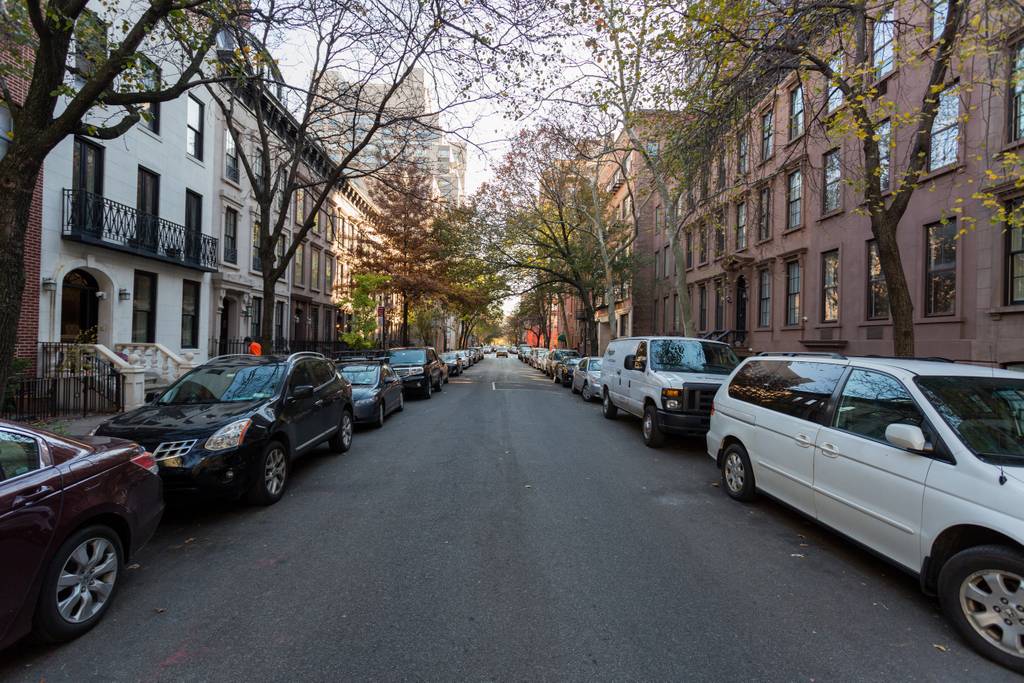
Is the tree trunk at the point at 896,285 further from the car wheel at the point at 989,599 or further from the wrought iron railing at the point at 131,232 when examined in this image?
the wrought iron railing at the point at 131,232

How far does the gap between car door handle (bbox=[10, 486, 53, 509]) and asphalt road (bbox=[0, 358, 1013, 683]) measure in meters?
0.90

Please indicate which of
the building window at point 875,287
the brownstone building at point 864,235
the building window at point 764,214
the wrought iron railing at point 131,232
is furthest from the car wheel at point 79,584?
the building window at point 764,214

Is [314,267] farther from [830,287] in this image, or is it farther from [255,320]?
[830,287]

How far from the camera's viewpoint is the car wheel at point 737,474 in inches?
232

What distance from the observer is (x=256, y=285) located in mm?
21859

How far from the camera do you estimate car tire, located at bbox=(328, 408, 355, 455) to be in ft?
27.7

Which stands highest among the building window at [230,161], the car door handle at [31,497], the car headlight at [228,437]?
the building window at [230,161]

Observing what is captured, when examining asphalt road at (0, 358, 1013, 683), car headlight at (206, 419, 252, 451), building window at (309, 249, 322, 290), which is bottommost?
asphalt road at (0, 358, 1013, 683)

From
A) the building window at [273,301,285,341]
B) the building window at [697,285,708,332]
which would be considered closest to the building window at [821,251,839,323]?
the building window at [697,285,708,332]

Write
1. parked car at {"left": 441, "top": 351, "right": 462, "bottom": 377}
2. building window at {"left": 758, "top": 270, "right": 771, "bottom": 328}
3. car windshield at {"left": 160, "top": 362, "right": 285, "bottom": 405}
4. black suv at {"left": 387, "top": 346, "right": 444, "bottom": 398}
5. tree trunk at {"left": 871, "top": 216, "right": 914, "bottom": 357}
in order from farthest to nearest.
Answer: parked car at {"left": 441, "top": 351, "right": 462, "bottom": 377} < building window at {"left": 758, "top": 270, "right": 771, "bottom": 328} < black suv at {"left": 387, "top": 346, "right": 444, "bottom": 398} < tree trunk at {"left": 871, "top": 216, "right": 914, "bottom": 357} < car windshield at {"left": 160, "top": 362, "right": 285, "bottom": 405}

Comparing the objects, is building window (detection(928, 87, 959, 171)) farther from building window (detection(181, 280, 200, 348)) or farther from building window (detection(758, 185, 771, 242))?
building window (detection(181, 280, 200, 348))

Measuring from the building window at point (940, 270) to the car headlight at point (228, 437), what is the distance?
1450cm

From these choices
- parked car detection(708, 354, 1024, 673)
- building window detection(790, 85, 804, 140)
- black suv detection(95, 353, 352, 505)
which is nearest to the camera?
parked car detection(708, 354, 1024, 673)

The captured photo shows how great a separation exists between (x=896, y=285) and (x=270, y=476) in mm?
9239
